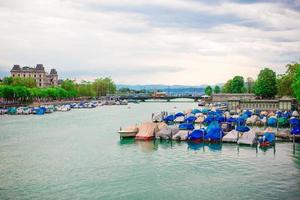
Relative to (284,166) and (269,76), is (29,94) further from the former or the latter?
(284,166)

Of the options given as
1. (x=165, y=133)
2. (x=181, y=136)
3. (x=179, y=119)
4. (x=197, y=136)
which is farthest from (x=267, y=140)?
(x=179, y=119)

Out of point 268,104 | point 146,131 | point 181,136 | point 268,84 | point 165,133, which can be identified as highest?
point 268,84

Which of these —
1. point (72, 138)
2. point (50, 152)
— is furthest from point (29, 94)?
point (50, 152)

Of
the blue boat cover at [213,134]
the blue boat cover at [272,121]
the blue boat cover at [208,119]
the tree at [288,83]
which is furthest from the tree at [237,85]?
the blue boat cover at [213,134]

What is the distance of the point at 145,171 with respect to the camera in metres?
37.8

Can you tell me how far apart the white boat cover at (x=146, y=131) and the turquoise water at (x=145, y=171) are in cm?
145

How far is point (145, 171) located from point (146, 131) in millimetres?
19003

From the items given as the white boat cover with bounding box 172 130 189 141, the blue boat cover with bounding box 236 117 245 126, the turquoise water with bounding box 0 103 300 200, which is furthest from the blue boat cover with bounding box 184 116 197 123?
the turquoise water with bounding box 0 103 300 200

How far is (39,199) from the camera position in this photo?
29.2 m

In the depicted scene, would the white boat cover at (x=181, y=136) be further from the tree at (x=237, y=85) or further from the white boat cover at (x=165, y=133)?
the tree at (x=237, y=85)

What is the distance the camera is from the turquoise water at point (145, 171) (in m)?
30.7

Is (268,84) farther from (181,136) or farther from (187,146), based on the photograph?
(187,146)

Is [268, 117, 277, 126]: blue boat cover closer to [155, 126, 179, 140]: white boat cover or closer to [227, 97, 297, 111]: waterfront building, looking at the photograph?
[227, 97, 297, 111]: waterfront building

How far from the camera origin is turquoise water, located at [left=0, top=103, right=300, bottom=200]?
30.7 m
